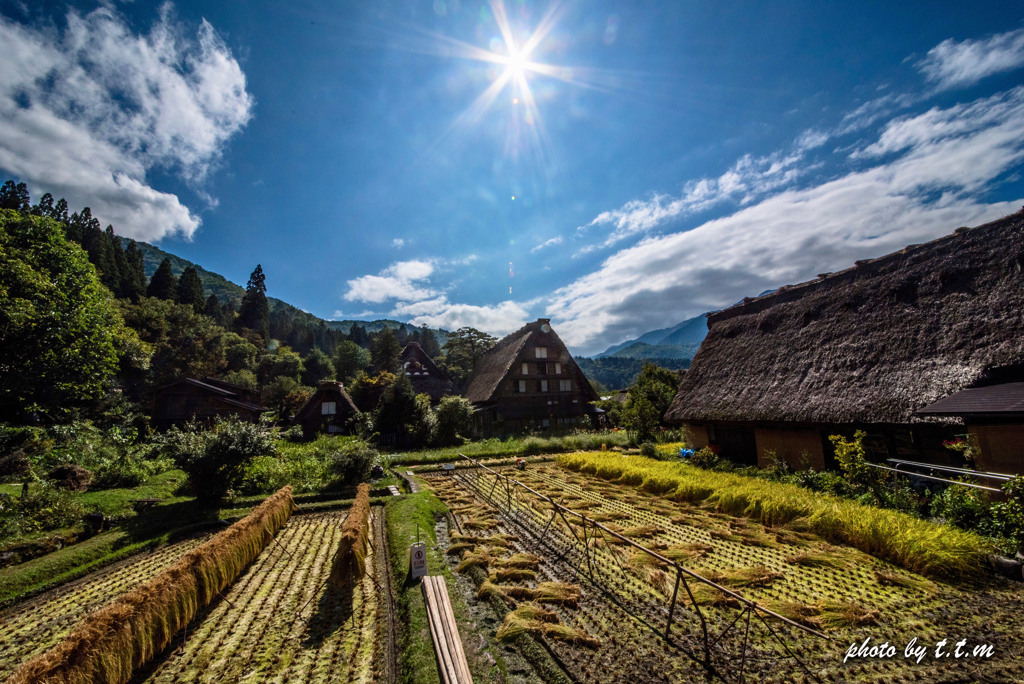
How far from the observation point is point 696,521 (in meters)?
9.15

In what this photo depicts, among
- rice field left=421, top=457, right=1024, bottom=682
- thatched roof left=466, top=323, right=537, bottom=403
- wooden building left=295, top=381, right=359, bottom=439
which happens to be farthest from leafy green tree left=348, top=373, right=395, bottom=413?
rice field left=421, top=457, right=1024, bottom=682

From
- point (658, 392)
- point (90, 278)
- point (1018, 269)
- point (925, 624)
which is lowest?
point (925, 624)

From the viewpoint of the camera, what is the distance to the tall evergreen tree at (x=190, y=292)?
62031 mm

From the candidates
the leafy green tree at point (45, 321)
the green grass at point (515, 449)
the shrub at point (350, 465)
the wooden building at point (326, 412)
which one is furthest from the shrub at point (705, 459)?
the leafy green tree at point (45, 321)

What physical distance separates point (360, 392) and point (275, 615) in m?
29.2

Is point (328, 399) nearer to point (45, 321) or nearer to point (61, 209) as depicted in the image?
point (45, 321)

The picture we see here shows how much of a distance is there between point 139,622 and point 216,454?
8621mm

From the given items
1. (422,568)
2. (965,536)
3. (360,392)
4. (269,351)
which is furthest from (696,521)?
(269,351)

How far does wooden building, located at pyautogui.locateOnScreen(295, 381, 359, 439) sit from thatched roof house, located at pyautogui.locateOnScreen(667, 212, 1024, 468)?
25580mm

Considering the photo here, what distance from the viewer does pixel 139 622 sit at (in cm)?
458

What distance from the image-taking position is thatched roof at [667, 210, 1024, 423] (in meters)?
10.0

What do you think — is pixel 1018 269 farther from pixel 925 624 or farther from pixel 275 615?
pixel 275 615

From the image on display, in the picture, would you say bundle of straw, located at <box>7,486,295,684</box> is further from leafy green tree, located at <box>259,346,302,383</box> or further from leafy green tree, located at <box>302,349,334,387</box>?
leafy green tree, located at <box>302,349,334,387</box>

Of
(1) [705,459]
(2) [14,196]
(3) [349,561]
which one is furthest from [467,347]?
(2) [14,196]
